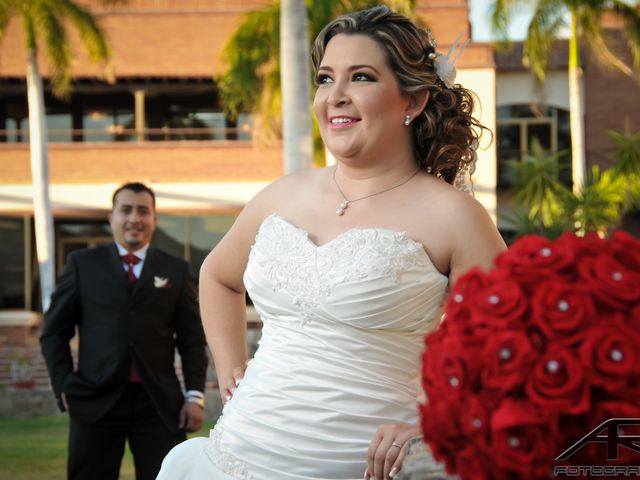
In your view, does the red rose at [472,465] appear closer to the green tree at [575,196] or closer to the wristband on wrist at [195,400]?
the wristband on wrist at [195,400]

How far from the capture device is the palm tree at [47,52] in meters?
22.2

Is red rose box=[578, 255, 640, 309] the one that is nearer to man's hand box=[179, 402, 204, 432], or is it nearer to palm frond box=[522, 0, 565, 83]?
man's hand box=[179, 402, 204, 432]

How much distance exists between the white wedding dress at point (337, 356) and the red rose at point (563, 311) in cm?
111

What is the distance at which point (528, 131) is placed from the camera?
29.3m

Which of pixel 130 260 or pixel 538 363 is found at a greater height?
pixel 538 363

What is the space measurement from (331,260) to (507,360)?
4.04 ft

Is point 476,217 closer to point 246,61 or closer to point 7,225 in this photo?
point 246,61

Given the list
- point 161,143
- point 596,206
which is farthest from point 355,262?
point 161,143

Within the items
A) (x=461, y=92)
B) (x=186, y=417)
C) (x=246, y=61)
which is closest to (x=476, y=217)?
(x=461, y=92)

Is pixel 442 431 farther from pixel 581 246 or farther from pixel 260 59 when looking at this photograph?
pixel 260 59

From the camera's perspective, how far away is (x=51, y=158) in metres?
27.8

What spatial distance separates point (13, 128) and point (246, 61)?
1262cm

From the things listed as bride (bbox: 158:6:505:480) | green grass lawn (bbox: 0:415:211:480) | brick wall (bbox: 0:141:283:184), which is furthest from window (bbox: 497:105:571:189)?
bride (bbox: 158:6:505:480)

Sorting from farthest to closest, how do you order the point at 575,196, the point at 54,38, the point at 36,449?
the point at 54,38 < the point at 575,196 < the point at 36,449
